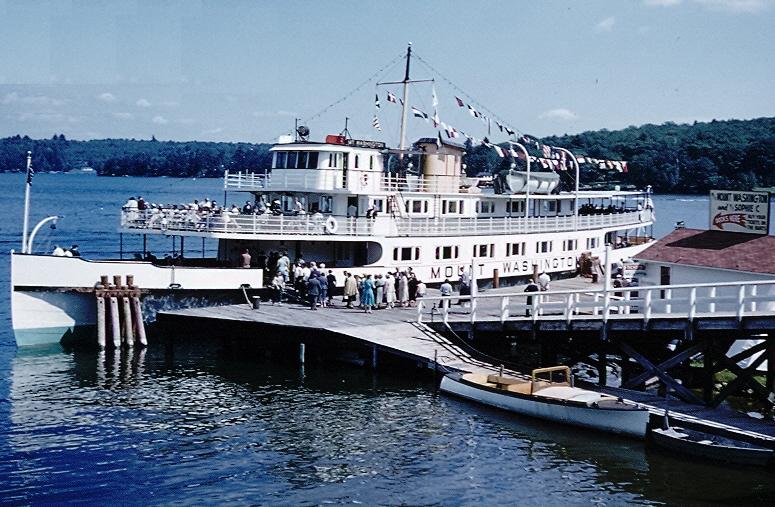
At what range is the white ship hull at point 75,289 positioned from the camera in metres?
33.9

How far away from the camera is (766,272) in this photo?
96.8 ft

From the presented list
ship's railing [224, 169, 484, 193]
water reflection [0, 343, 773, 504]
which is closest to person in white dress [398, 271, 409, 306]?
ship's railing [224, 169, 484, 193]

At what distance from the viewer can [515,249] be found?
46.3 meters

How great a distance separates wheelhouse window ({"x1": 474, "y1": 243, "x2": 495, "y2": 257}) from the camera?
4402cm

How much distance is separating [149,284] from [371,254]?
947cm

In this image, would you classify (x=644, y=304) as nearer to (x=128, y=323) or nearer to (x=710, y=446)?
(x=710, y=446)

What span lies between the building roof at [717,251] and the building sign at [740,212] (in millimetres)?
285

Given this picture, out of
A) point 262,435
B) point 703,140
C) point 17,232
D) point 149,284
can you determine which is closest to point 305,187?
Answer: point 149,284

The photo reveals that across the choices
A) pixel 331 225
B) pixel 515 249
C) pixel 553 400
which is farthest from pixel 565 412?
pixel 515 249

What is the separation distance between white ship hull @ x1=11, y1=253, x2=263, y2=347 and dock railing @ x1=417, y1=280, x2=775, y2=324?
8.50m

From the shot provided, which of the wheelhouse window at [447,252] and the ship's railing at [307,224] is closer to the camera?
the ship's railing at [307,224]

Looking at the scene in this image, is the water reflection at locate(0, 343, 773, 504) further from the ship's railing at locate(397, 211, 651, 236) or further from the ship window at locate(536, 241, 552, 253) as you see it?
the ship window at locate(536, 241, 552, 253)

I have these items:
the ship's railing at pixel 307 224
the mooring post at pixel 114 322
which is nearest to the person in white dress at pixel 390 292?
the ship's railing at pixel 307 224

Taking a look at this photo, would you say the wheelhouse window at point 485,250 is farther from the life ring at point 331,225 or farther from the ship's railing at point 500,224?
the life ring at point 331,225
